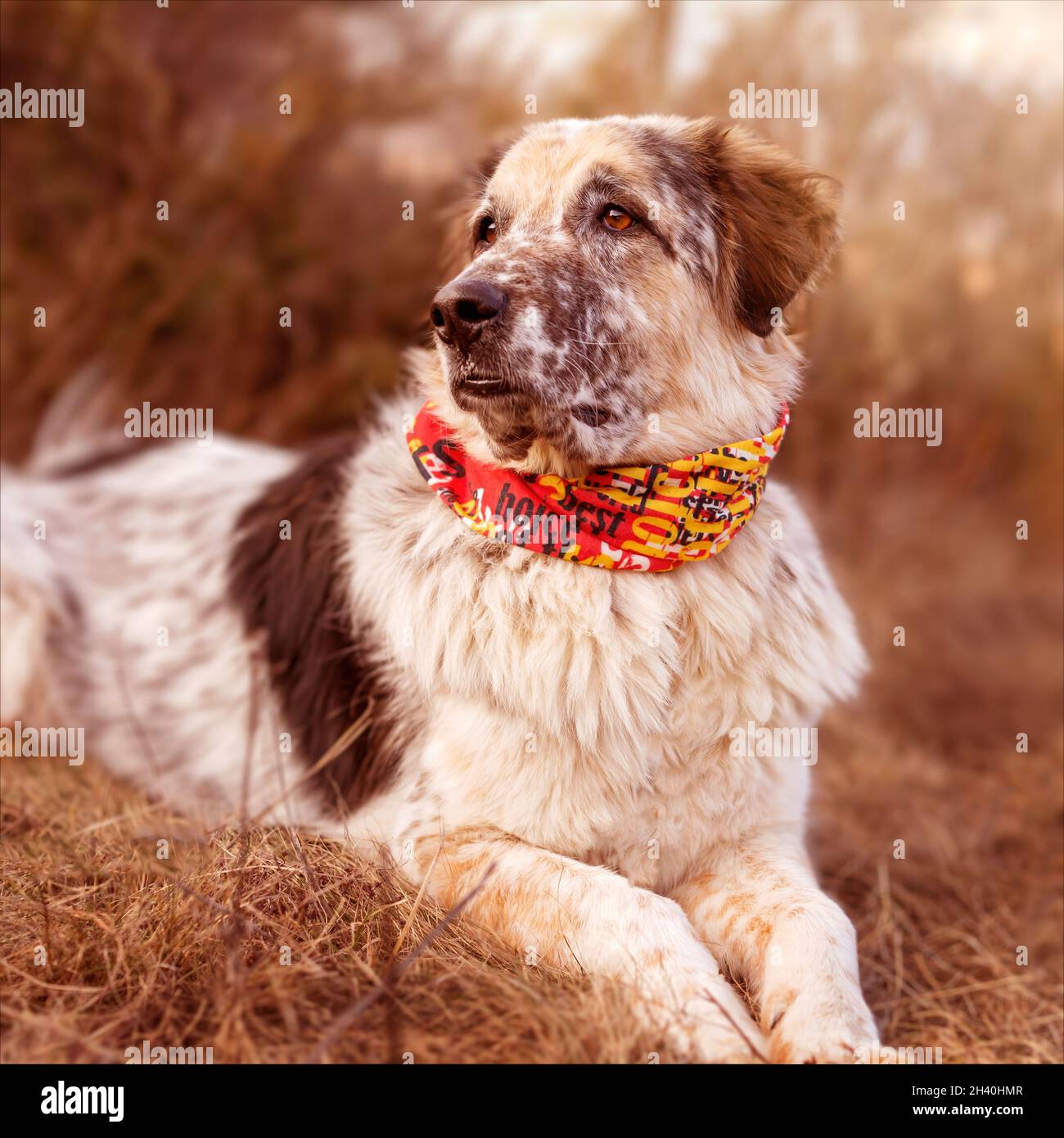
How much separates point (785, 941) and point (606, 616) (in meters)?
0.95

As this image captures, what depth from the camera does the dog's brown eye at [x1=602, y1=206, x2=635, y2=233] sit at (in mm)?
3152

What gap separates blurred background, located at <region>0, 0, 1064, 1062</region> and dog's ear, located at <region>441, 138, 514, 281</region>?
6.94ft

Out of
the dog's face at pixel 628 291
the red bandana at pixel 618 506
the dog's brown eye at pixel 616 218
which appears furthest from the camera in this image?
the dog's brown eye at pixel 616 218

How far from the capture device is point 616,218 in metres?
3.16

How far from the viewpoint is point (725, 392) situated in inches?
128

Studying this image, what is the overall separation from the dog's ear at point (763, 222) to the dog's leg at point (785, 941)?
157cm

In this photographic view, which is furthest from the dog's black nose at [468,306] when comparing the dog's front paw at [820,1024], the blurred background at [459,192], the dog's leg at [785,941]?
the blurred background at [459,192]

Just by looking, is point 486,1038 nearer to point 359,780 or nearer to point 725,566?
point 359,780

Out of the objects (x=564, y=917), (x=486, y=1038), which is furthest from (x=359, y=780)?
(x=486, y=1038)

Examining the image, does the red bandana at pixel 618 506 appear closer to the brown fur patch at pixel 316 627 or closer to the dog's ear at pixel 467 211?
the brown fur patch at pixel 316 627

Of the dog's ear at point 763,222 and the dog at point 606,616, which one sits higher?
the dog's ear at point 763,222

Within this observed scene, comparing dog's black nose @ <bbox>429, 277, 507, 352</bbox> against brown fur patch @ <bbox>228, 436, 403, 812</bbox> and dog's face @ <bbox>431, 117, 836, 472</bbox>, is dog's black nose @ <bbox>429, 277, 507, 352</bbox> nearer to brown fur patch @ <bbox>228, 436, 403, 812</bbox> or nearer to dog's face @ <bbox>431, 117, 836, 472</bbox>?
dog's face @ <bbox>431, 117, 836, 472</bbox>

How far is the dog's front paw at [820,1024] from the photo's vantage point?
92.7 inches

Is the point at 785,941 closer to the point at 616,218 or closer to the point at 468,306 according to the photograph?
the point at 468,306
